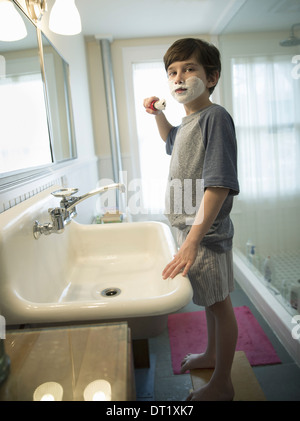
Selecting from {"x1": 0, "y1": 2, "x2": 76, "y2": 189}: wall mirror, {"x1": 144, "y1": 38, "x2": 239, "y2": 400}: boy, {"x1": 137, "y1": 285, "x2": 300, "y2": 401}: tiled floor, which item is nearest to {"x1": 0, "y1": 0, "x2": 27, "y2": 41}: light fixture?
{"x1": 0, "y1": 2, "x2": 76, "y2": 189}: wall mirror

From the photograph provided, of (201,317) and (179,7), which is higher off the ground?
(179,7)

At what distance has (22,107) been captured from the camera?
81 cm

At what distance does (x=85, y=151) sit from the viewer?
5.70 feet

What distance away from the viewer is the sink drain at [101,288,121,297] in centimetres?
80

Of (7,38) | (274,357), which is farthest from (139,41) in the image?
(274,357)

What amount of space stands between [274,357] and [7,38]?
142 cm

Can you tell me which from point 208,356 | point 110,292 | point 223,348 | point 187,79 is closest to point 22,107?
point 187,79

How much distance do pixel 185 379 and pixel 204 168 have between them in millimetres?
830

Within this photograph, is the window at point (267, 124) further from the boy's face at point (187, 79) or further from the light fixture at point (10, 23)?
the light fixture at point (10, 23)

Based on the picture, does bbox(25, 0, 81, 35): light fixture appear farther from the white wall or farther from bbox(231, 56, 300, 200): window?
bbox(231, 56, 300, 200): window

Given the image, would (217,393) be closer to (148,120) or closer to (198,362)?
(198,362)

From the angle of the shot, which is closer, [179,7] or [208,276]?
[208,276]
